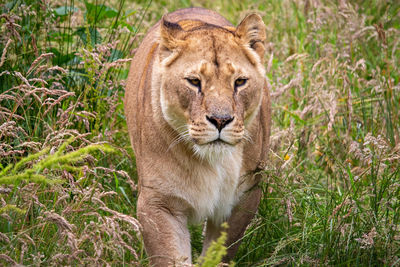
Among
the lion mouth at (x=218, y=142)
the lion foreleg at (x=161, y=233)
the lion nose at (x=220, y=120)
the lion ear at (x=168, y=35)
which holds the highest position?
the lion ear at (x=168, y=35)

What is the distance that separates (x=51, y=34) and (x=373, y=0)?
389 centimetres

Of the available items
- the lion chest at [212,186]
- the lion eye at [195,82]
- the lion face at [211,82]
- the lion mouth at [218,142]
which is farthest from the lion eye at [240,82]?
the lion chest at [212,186]

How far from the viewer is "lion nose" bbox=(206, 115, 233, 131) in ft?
12.2

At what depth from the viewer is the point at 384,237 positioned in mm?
3748

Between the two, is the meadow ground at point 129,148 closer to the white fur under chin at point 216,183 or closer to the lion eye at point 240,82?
the white fur under chin at point 216,183

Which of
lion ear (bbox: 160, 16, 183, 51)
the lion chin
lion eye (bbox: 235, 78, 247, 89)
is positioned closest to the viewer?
the lion chin

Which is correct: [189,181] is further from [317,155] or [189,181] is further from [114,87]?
[317,155]

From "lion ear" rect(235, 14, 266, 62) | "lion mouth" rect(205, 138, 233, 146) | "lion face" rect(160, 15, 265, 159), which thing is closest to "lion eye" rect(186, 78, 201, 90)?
"lion face" rect(160, 15, 265, 159)

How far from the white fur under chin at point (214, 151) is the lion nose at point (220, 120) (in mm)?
125

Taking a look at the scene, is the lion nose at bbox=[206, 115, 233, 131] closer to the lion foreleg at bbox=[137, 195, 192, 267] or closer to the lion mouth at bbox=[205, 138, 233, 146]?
the lion mouth at bbox=[205, 138, 233, 146]

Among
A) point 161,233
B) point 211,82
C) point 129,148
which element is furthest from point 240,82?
point 129,148

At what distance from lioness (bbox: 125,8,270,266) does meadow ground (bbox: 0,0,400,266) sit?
0.52 ft

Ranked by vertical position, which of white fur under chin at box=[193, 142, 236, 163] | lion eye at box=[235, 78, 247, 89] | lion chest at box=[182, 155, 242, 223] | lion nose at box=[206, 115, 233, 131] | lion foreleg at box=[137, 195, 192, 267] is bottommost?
lion foreleg at box=[137, 195, 192, 267]

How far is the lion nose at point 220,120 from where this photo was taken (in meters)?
3.73
